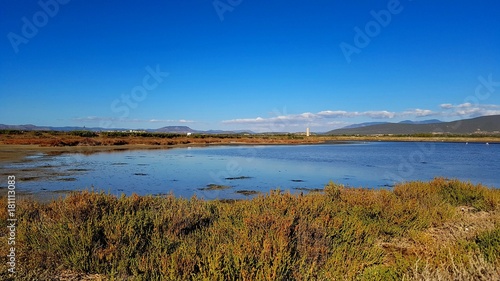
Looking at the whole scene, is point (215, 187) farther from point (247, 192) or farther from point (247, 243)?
point (247, 243)

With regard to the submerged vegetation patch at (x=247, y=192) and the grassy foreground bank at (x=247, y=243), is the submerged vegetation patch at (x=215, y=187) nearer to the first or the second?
the submerged vegetation patch at (x=247, y=192)

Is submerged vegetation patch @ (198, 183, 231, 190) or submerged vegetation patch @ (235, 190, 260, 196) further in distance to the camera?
submerged vegetation patch @ (198, 183, 231, 190)

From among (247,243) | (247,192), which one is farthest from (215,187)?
(247,243)

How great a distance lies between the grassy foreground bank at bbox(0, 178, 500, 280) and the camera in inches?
166

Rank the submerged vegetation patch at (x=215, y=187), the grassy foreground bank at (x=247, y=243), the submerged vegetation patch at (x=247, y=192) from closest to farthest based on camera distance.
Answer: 1. the grassy foreground bank at (x=247, y=243)
2. the submerged vegetation patch at (x=247, y=192)
3. the submerged vegetation patch at (x=215, y=187)

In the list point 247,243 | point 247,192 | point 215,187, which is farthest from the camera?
point 215,187

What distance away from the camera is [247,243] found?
457cm

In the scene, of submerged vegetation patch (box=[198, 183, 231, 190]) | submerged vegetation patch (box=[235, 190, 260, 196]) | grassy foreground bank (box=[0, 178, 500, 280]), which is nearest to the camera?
grassy foreground bank (box=[0, 178, 500, 280])

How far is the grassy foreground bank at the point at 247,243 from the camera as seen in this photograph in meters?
4.21

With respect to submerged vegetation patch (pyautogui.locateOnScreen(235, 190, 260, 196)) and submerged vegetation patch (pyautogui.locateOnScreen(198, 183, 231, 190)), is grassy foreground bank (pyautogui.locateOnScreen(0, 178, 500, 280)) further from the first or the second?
submerged vegetation patch (pyautogui.locateOnScreen(198, 183, 231, 190))

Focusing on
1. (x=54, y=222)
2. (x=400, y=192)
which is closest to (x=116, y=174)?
(x=54, y=222)

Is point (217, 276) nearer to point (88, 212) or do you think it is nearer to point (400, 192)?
point (88, 212)

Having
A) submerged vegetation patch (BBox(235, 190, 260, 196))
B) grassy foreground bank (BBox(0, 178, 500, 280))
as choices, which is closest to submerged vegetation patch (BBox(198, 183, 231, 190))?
submerged vegetation patch (BBox(235, 190, 260, 196))

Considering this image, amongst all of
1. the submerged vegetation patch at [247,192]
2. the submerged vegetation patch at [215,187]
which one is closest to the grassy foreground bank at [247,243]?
the submerged vegetation patch at [247,192]
